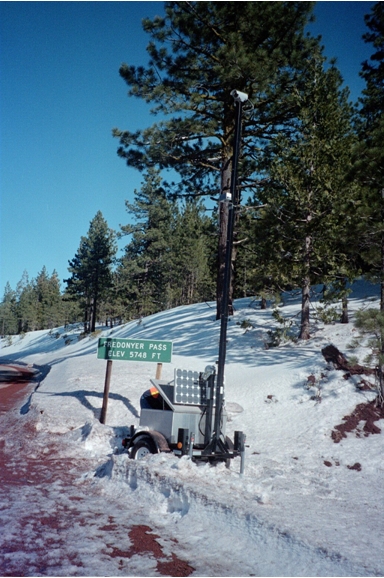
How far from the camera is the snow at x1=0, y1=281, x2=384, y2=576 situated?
5.07 meters

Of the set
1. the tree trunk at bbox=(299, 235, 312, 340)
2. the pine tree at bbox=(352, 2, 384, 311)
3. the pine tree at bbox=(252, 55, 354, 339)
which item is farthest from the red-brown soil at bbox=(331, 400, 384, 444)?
the tree trunk at bbox=(299, 235, 312, 340)

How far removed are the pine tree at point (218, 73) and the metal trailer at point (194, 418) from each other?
1042 cm

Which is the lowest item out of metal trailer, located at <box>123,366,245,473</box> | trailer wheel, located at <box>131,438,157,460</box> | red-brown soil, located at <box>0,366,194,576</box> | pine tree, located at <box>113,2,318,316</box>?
red-brown soil, located at <box>0,366,194,576</box>

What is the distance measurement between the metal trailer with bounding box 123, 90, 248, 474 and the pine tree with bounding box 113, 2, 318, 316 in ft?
34.2

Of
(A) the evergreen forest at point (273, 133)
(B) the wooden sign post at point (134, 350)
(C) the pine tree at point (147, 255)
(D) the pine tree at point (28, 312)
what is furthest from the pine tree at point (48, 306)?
(B) the wooden sign post at point (134, 350)

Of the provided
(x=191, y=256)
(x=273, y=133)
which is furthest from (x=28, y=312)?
(x=273, y=133)

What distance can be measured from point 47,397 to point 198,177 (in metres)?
13.8

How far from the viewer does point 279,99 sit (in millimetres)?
19453

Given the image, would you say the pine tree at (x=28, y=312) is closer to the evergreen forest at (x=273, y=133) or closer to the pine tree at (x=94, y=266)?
the pine tree at (x=94, y=266)

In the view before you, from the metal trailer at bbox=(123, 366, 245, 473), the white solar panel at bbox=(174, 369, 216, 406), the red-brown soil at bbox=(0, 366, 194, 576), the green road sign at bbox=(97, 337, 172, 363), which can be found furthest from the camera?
the green road sign at bbox=(97, 337, 172, 363)

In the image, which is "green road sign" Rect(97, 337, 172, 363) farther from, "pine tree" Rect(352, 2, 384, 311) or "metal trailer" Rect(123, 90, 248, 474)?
"pine tree" Rect(352, 2, 384, 311)

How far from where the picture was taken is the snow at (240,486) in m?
5.07

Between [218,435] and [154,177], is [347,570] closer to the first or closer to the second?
[218,435]

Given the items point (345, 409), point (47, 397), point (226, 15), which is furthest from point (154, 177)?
point (345, 409)
